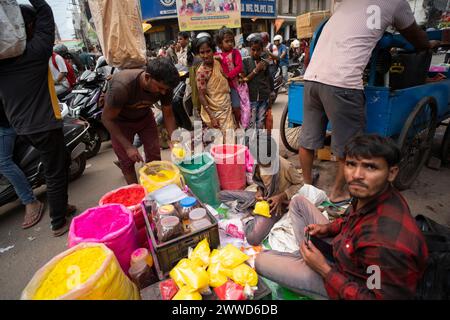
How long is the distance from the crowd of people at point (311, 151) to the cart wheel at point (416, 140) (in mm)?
525

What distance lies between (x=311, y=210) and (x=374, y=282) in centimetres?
81

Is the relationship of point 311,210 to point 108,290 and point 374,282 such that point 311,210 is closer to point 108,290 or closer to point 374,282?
point 374,282

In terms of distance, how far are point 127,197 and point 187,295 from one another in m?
1.12

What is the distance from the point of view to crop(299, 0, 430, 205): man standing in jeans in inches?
74.0

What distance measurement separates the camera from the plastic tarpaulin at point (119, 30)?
2.73 meters

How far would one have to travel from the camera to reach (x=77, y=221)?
1666 mm

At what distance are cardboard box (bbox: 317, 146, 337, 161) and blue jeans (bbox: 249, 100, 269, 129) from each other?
947 mm

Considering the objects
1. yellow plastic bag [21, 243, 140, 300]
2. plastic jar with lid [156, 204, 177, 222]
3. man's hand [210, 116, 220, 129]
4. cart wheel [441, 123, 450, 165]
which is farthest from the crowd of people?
cart wheel [441, 123, 450, 165]

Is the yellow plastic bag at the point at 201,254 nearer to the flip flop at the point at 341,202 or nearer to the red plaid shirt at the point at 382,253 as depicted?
the red plaid shirt at the point at 382,253

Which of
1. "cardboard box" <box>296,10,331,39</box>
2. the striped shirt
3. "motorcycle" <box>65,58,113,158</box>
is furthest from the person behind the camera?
"cardboard box" <box>296,10,331,39</box>

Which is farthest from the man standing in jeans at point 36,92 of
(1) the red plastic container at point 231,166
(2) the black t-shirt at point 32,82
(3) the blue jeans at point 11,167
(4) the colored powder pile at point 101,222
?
(1) the red plastic container at point 231,166

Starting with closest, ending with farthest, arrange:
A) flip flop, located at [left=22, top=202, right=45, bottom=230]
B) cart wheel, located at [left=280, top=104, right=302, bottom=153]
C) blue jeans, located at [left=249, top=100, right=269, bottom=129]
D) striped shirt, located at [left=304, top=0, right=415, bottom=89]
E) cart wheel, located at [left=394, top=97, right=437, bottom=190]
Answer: striped shirt, located at [left=304, top=0, right=415, bottom=89] < cart wheel, located at [left=394, top=97, right=437, bottom=190] < flip flop, located at [left=22, top=202, right=45, bottom=230] < cart wheel, located at [left=280, top=104, right=302, bottom=153] < blue jeans, located at [left=249, top=100, right=269, bottom=129]

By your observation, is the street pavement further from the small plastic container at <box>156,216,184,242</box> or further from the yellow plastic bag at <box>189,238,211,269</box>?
the yellow plastic bag at <box>189,238,211,269</box>

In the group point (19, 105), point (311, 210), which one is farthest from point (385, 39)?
point (19, 105)
